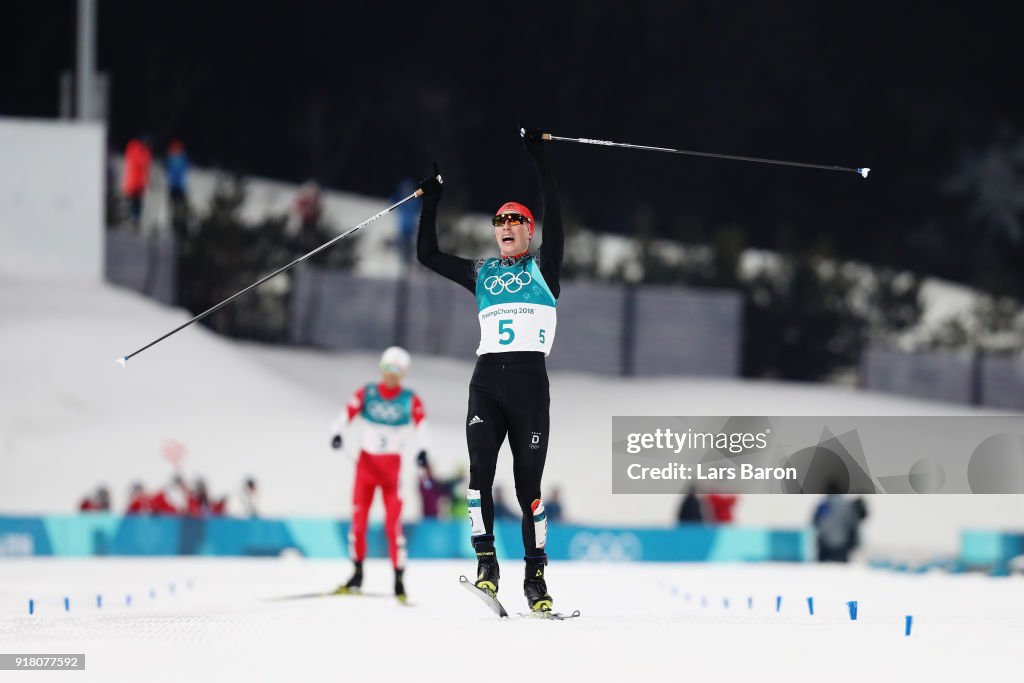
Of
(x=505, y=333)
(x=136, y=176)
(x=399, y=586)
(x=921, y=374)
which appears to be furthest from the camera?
(x=921, y=374)

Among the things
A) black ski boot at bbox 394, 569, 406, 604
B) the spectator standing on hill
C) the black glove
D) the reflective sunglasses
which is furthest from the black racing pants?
the spectator standing on hill

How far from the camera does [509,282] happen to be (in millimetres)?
8766

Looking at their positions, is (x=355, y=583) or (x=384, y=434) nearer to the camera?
(x=355, y=583)

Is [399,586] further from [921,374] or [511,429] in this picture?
[921,374]

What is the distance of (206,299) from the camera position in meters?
33.1

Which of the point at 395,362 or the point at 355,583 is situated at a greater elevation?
the point at 395,362

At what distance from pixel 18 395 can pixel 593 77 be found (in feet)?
88.4

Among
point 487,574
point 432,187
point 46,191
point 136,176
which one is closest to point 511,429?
point 487,574

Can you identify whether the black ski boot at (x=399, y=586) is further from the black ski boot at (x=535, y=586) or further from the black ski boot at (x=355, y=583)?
the black ski boot at (x=535, y=586)

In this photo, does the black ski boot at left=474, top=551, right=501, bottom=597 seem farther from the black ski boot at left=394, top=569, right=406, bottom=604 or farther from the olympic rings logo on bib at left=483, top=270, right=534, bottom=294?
the black ski boot at left=394, top=569, right=406, bottom=604

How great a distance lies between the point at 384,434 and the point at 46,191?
19005mm

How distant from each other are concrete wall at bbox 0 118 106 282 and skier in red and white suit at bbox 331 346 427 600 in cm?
1847

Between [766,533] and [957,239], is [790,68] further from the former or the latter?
[766,533]

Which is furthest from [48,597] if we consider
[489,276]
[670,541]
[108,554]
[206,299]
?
[206,299]
